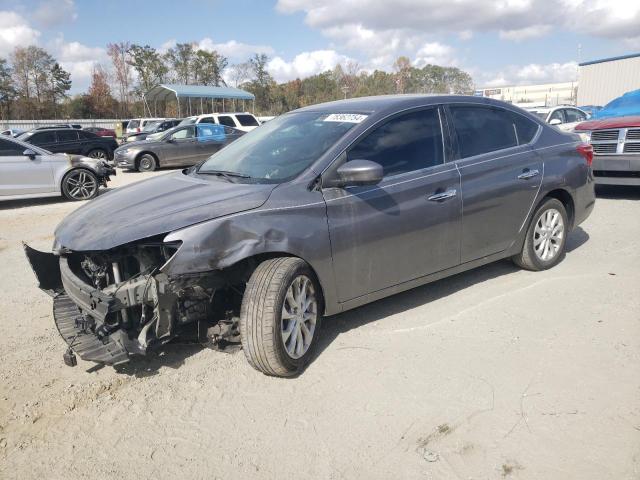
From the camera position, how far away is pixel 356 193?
379 centimetres

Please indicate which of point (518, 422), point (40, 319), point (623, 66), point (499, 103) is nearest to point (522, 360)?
point (518, 422)

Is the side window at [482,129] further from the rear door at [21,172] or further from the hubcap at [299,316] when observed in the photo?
the rear door at [21,172]

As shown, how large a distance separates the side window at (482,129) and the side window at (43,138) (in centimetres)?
1772

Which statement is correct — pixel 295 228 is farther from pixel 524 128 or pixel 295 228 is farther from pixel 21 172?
pixel 21 172

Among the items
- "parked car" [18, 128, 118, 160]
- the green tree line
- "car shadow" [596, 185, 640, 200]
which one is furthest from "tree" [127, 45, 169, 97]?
"car shadow" [596, 185, 640, 200]

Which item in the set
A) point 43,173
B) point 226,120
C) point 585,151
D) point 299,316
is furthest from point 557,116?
point 299,316

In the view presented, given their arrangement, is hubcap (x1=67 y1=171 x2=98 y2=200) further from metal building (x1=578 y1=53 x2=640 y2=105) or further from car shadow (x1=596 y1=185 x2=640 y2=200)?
metal building (x1=578 y1=53 x2=640 y2=105)

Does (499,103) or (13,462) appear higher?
(499,103)

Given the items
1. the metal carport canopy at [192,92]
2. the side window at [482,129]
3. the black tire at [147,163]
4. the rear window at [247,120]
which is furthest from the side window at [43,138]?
the side window at [482,129]

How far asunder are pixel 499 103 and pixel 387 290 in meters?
2.37

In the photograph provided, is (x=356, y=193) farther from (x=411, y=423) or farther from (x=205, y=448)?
(x=205, y=448)

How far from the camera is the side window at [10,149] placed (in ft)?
35.1

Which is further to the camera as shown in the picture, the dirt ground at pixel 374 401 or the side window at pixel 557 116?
the side window at pixel 557 116

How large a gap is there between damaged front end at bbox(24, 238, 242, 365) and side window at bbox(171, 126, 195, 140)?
15.2m
